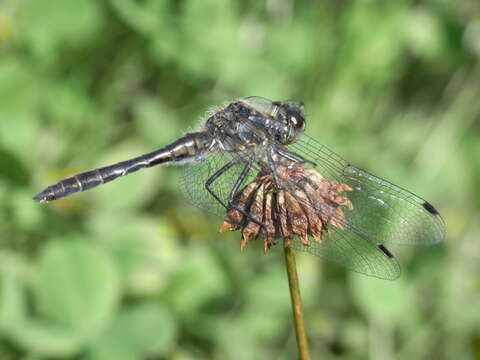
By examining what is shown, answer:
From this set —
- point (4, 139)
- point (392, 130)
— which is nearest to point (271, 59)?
point (392, 130)

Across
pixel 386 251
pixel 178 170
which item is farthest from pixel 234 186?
pixel 178 170

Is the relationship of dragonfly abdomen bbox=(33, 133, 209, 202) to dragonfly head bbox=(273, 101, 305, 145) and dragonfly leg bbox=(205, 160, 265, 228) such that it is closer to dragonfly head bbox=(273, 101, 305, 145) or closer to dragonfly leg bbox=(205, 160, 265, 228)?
dragonfly leg bbox=(205, 160, 265, 228)

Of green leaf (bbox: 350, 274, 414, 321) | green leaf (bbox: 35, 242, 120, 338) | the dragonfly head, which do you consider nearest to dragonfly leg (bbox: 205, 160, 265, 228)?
the dragonfly head

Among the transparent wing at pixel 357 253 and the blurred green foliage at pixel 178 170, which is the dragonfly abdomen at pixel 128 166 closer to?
A: the blurred green foliage at pixel 178 170

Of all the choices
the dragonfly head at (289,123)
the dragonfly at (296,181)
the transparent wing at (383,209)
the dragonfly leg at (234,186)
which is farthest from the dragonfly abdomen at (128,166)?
the transparent wing at (383,209)

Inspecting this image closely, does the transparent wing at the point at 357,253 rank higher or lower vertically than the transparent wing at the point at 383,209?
lower

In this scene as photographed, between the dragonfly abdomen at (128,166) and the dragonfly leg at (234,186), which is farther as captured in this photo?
the dragonfly abdomen at (128,166)

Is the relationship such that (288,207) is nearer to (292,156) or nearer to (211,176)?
(292,156)
